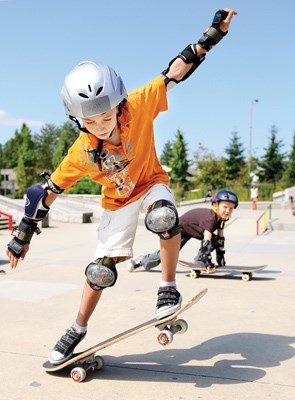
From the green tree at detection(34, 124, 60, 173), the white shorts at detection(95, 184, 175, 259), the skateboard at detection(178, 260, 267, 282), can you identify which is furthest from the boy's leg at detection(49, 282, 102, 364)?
the green tree at detection(34, 124, 60, 173)

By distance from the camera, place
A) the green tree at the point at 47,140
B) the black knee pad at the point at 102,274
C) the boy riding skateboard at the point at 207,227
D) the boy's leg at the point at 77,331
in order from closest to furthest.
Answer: the black knee pad at the point at 102,274 < the boy's leg at the point at 77,331 < the boy riding skateboard at the point at 207,227 < the green tree at the point at 47,140

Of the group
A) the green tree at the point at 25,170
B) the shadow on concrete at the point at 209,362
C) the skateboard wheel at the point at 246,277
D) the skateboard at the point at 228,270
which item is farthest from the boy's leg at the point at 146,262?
the green tree at the point at 25,170

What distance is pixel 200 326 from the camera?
171 inches

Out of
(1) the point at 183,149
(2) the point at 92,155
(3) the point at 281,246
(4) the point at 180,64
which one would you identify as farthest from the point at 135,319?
(1) the point at 183,149

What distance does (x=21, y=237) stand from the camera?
330cm

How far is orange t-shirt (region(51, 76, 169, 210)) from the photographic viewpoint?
3.16 m

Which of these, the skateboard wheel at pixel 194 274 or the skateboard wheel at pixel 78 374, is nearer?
the skateboard wheel at pixel 78 374

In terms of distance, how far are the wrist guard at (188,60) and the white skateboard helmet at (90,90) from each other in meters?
0.49

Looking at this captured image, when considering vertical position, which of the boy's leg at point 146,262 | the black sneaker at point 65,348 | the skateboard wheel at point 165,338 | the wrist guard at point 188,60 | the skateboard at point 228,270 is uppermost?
the wrist guard at point 188,60

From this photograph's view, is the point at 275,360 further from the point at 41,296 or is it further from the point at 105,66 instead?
the point at 41,296

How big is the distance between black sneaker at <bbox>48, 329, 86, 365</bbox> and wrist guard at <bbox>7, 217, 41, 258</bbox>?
2.21 ft

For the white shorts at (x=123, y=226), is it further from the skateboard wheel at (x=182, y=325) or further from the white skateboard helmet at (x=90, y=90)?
the white skateboard helmet at (x=90, y=90)

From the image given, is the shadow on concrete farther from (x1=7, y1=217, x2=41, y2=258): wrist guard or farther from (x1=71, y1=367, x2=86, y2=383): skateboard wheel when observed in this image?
(x1=7, y1=217, x2=41, y2=258): wrist guard

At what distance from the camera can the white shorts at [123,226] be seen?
10.8 ft
